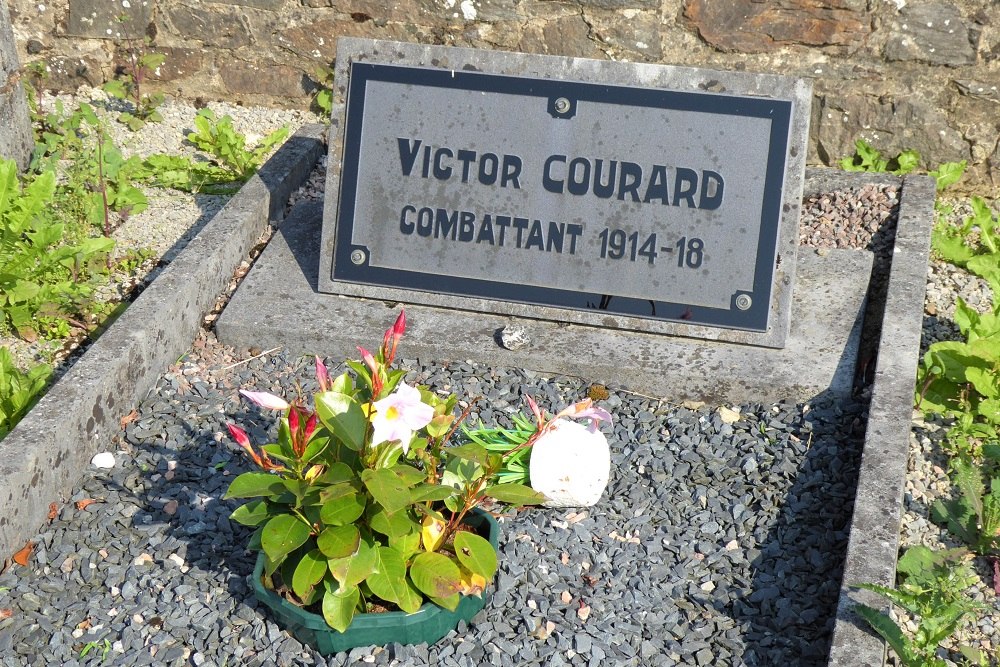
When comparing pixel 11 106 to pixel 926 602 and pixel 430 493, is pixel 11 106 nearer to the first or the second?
pixel 430 493

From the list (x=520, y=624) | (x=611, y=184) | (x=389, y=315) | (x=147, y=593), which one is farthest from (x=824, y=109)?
(x=147, y=593)

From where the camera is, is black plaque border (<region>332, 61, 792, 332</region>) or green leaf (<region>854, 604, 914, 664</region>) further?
black plaque border (<region>332, 61, 792, 332</region>)

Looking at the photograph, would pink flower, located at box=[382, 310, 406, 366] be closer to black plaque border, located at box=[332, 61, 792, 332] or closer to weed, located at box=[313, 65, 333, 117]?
black plaque border, located at box=[332, 61, 792, 332]

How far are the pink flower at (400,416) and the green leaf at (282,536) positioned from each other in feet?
1.16

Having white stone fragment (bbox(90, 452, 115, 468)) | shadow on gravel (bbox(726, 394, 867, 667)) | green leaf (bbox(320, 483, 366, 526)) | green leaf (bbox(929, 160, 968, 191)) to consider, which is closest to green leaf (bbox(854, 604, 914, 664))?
shadow on gravel (bbox(726, 394, 867, 667))

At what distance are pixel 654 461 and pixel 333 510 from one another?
3.71ft

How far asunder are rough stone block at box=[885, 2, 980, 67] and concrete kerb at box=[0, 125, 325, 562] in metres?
2.59

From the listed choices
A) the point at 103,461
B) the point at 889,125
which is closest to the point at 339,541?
the point at 103,461

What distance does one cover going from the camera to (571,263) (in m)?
3.54

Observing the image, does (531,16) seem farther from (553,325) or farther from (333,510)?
(333,510)

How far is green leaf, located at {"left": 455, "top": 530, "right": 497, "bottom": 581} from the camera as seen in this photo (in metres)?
2.33

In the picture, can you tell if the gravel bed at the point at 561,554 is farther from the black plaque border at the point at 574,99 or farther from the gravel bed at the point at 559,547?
the black plaque border at the point at 574,99

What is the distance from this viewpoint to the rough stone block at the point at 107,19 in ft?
16.8

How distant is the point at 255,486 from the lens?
2.26 m
